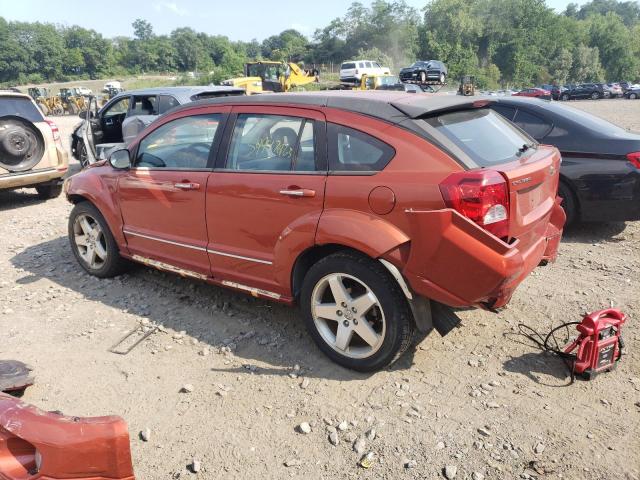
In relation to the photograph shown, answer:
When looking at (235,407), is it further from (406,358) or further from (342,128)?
(342,128)

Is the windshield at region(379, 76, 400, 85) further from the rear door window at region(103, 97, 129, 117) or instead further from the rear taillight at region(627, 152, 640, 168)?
the rear taillight at region(627, 152, 640, 168)

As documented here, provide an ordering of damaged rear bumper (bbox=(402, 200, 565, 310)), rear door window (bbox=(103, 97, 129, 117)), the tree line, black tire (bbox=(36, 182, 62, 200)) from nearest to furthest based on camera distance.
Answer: damaged rear bumper (bbox=(402, 200, 565, 310)) → black tire (bbox=(36, 182, 62, 200)) → rear door window (bbox=(103, 97, 129, 117)) → the tree line

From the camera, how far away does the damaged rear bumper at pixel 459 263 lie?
2.74 meters

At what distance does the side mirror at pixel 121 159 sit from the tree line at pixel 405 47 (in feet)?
206

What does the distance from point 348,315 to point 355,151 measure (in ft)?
3.41

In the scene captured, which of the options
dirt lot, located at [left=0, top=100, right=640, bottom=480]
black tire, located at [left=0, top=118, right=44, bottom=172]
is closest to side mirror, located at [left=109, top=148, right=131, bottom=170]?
dirt lot, located at [left=0, top=100, right=640, bottom=480]

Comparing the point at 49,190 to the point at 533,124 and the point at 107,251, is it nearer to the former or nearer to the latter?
the point at 107,251

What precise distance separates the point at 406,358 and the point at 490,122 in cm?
171

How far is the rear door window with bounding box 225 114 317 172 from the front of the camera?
3.38m

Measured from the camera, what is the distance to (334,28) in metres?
114

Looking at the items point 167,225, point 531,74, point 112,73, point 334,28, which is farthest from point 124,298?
point 112,73

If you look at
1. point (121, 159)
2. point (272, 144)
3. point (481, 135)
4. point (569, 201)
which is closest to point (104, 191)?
point (121, 159)

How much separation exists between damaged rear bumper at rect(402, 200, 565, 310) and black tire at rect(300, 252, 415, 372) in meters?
0.15

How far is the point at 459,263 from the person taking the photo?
9.10 feet
